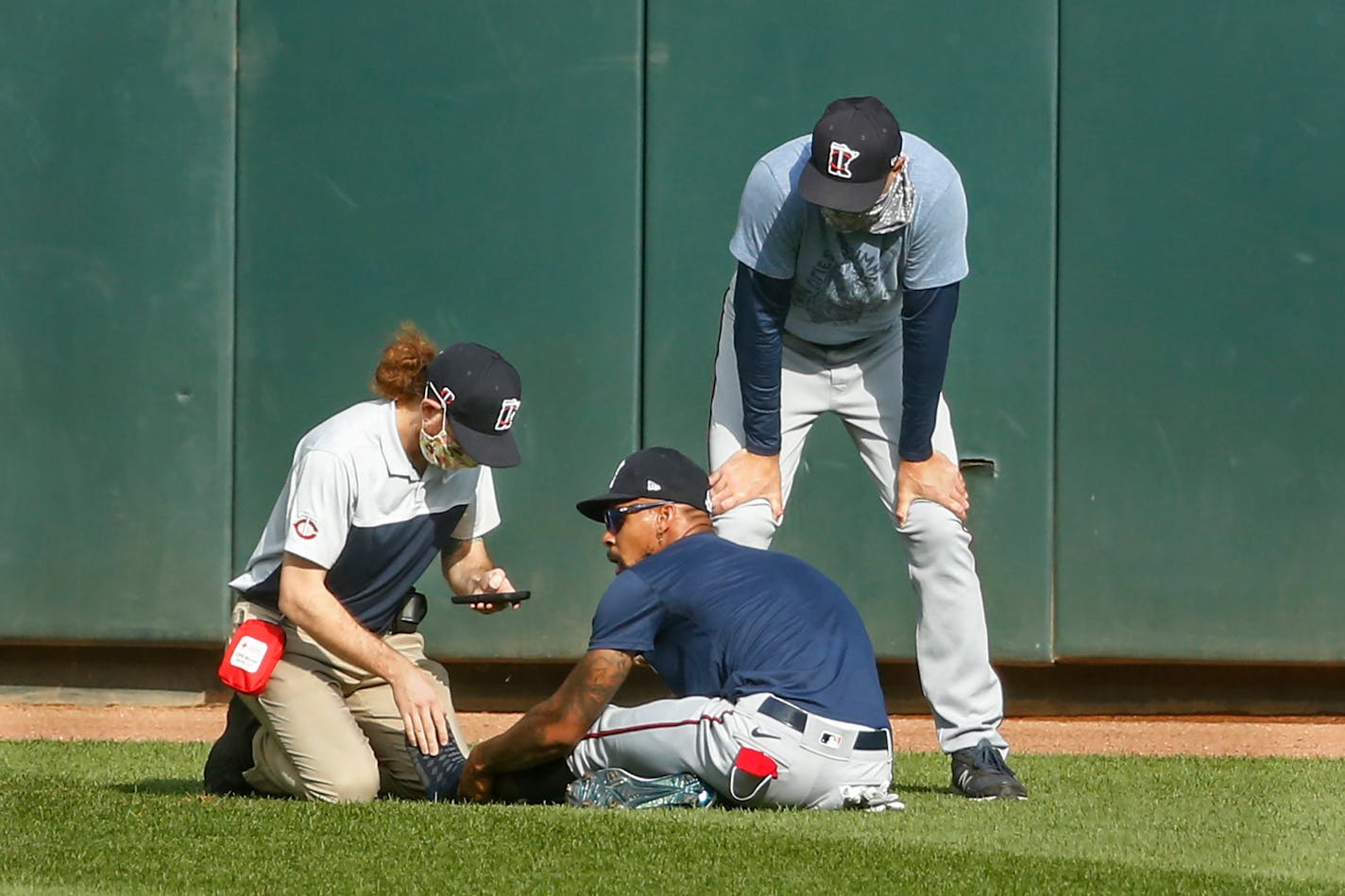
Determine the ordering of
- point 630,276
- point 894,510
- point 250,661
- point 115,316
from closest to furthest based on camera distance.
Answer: point 250,661 → point 894,510 → point 630,276 → point 115,316

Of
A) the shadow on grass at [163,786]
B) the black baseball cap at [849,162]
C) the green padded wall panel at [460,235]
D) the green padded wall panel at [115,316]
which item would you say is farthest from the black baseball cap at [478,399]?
the green padded wall panel at [115,316]

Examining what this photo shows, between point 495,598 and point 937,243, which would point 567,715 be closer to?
point 495,598

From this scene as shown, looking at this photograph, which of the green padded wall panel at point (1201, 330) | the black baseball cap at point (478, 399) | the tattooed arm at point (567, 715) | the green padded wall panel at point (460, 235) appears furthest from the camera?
the green padded wall panel at point (460, 235)

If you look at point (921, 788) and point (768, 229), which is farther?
point (921, 788)

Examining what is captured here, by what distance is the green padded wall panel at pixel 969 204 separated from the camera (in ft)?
23.4

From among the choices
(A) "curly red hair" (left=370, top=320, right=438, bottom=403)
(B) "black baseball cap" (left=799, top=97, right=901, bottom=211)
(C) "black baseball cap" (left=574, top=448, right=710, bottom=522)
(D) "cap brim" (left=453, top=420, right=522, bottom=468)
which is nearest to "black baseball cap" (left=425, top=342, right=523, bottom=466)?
(D) "cap brim" (left=453, top=420, right=522, bottom=468)

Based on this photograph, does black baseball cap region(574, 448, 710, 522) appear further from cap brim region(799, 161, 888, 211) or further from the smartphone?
cap brim region(799, 161, 888, 211)

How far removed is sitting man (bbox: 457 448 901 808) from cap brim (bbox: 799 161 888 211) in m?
0.76

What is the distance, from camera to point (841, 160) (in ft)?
15.4

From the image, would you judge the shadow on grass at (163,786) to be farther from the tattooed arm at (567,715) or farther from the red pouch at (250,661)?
the tattooed arm at (567,715)

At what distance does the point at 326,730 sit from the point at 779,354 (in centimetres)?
160

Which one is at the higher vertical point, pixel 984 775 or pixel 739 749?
pixel 739 749

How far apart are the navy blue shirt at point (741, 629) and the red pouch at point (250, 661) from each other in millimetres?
945

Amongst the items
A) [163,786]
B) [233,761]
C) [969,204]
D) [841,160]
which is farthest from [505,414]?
[969,204]
